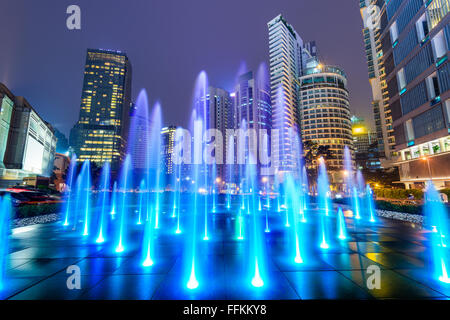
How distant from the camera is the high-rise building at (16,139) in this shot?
36.2 metres

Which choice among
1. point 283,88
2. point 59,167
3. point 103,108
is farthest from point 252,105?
point 59,167

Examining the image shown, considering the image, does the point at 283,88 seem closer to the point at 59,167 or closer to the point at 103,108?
the point at 59,167

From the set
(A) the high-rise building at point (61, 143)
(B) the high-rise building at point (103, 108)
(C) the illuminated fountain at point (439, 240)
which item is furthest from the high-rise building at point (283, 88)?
(A) the high-rise building at point (61, 143)

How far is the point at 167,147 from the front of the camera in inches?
5221

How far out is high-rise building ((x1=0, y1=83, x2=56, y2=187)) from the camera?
3619cm

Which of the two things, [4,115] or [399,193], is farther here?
[4,115]

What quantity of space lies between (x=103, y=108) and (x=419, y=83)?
541ft

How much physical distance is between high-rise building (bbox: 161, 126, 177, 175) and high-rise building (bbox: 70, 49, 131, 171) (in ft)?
96.5

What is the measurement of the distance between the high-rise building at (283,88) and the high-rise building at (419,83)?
78342 millimetres

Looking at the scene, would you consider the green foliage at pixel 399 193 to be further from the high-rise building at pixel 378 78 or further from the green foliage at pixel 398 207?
the high-rise building at pixel 378 78
